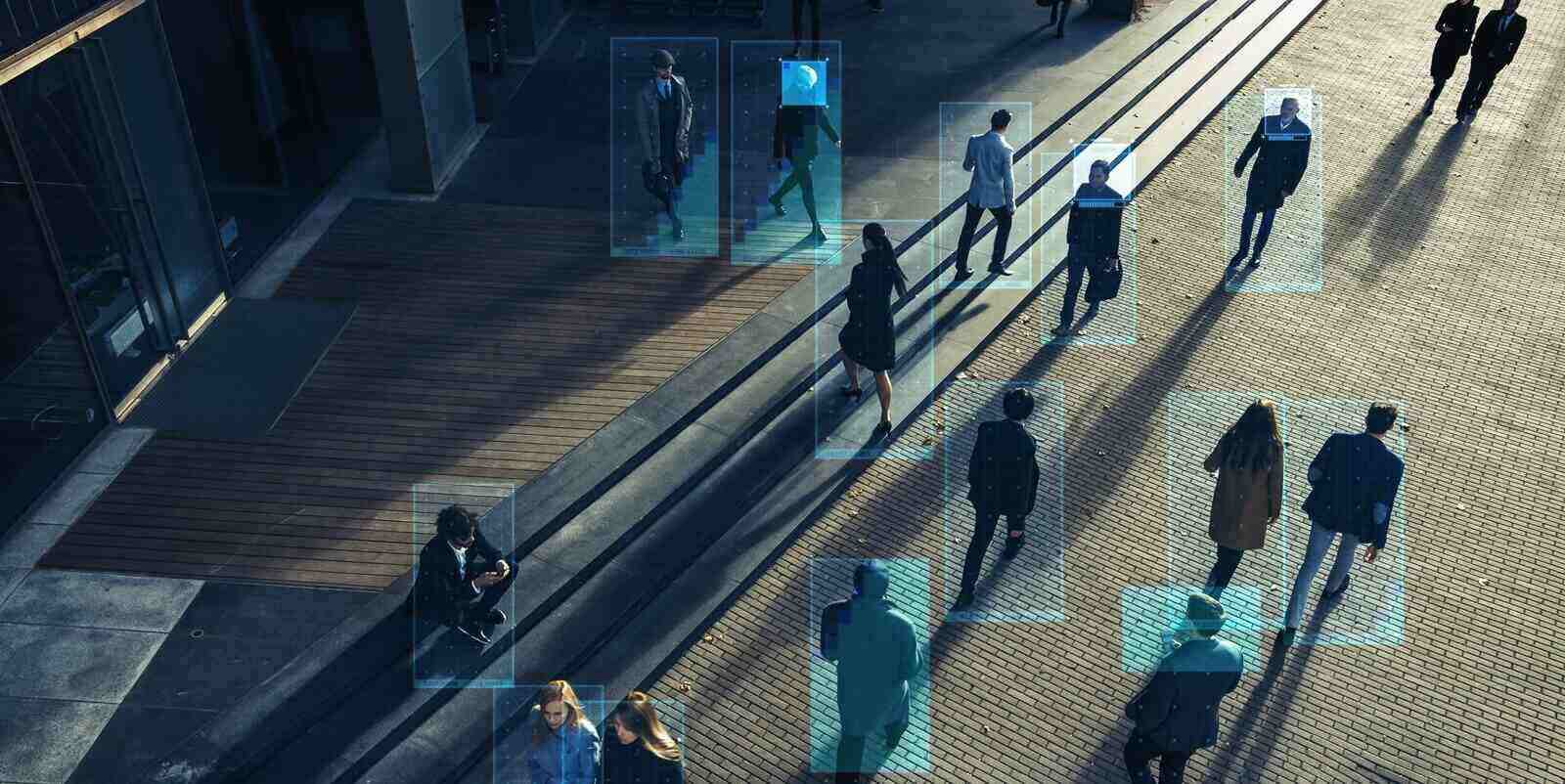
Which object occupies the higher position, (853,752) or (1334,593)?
(853,752)

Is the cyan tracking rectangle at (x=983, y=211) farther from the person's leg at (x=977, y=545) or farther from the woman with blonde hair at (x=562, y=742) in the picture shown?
the woman with blonde hair at (x=562, y=742)

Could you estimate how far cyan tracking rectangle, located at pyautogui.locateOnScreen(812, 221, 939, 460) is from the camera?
1058cm

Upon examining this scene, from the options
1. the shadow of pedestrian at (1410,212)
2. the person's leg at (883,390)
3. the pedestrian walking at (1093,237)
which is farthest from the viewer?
the shadow of pedestrian at (1410,212)

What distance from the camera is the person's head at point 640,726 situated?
6.54 metres

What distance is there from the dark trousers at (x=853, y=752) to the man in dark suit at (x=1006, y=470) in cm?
154

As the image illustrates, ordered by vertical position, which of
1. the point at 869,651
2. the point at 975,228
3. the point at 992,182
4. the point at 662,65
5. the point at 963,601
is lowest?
the point at 963,601

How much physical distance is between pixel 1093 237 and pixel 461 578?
245 inches

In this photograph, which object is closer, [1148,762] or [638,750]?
[638,750]

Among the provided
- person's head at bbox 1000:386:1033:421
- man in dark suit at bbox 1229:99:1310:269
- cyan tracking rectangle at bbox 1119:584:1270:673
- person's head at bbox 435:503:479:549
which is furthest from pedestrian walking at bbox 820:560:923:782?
man in dark suit at bbox 1229:99:1310:269

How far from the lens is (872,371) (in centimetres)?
1111

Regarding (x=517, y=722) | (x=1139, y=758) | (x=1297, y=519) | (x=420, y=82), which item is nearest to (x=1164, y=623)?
(x=1297, y=519)

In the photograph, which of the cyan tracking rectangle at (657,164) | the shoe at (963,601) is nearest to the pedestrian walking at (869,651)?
the shoe at (963,601)

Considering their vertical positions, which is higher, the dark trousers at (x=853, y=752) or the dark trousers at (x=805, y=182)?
the dark trousers at (x=805, y=182)

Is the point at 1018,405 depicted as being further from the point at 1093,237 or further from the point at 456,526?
the point at 1093,237
